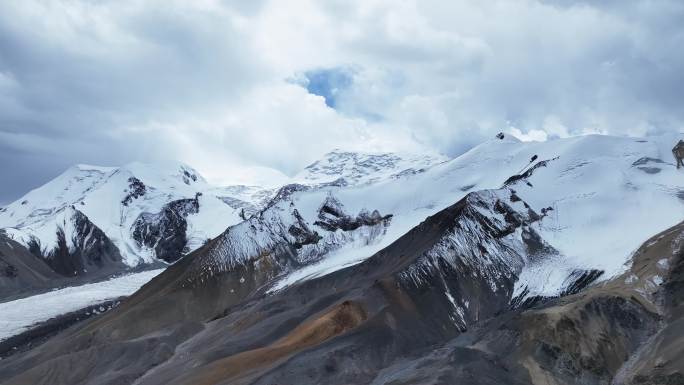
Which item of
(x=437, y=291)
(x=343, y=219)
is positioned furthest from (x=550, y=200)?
(x=343, y=219)

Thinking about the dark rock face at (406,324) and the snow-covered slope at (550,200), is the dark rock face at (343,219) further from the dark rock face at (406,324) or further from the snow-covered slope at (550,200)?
the dark rock face at (406,324)

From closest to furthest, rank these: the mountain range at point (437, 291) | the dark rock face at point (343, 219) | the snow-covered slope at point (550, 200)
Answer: the mountain range at point (437, 291), the snow-covered slope at point (550, 200), the dark rock face at point (343, 219)

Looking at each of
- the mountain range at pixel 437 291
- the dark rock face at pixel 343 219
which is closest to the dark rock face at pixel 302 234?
the mountain range at pixel 437 291

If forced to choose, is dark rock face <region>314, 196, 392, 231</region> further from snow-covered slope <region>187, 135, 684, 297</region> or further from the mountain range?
snow-covered slope <region>187, 135, 684, 297</region>

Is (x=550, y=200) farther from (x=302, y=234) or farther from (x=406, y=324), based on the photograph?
(x=302, y=234)

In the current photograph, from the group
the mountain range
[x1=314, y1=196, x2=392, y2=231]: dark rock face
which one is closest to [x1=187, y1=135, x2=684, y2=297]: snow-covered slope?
the mountain range

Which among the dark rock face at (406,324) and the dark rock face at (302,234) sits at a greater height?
the dark rock face at (302,234)

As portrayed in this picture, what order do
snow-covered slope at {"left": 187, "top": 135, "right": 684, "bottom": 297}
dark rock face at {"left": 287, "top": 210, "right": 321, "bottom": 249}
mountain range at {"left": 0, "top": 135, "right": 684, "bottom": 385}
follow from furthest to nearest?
dark rock face at {"left": 287, "top": 210, "right": 321, "bottom": 249}, snow-covered slope at {"left": 187, "top": 135, "right": 684, "bottom": 297}, mountain range at {"left": 0, "top": 135, "right": 684, "bottom": 385}

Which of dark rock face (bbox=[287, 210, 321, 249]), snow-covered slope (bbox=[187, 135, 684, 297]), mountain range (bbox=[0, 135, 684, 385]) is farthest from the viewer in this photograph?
dark rock face (bbox=[287, 210, 321, 249])

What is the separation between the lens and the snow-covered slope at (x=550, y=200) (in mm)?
106688

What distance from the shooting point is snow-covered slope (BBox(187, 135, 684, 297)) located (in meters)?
107

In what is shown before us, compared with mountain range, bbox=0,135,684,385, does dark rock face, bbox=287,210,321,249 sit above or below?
above

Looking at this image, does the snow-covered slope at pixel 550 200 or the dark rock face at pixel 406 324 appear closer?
the dark rock face at pixel 406 324

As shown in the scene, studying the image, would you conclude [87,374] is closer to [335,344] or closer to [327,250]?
[335,344]
